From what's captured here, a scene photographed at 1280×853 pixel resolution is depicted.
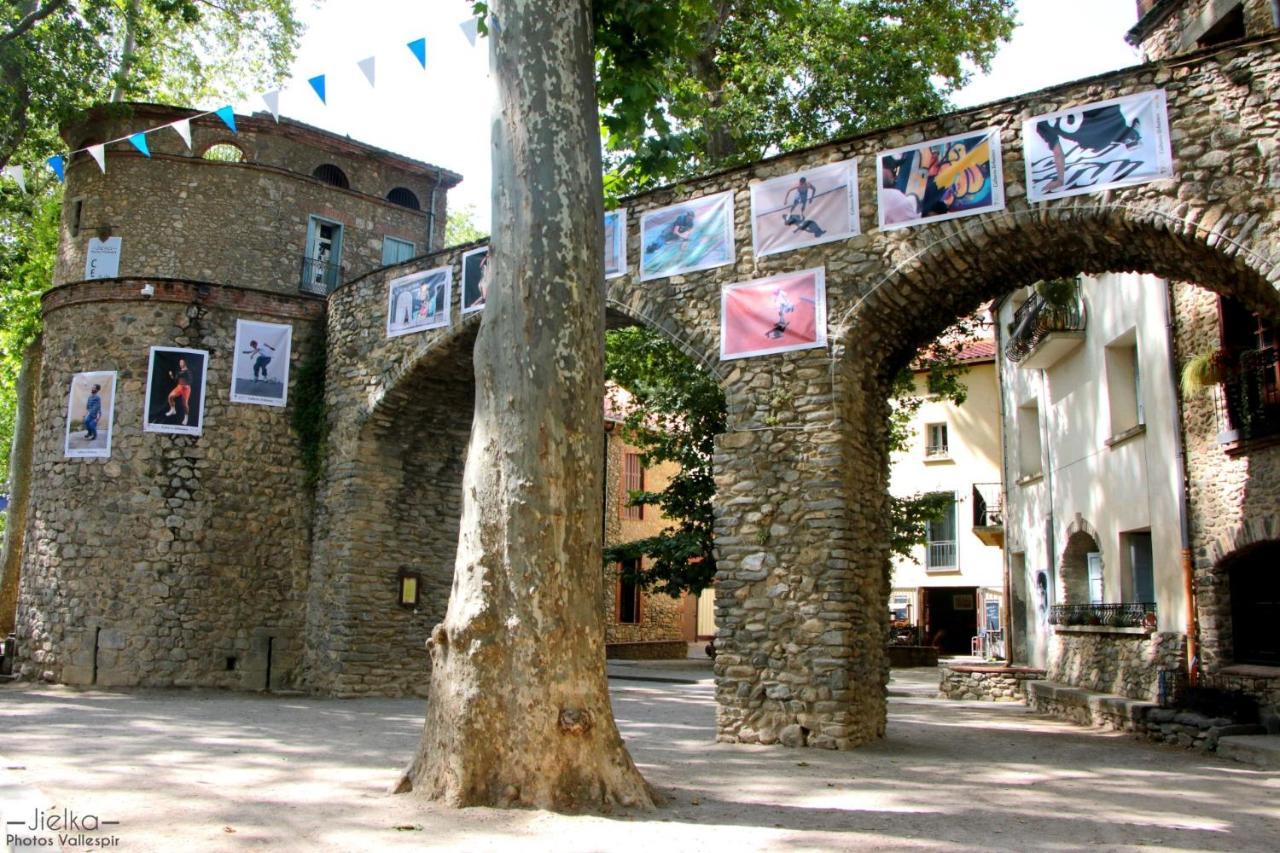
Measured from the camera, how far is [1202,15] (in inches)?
471

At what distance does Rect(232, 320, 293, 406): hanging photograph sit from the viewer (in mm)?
14117

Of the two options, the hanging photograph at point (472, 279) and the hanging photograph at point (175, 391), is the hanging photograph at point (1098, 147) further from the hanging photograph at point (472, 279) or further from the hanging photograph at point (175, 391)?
the hanging photograph at point (175, 391)

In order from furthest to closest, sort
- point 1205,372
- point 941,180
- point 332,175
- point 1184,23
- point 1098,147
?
1. point 332,175
2. point 1184,23
3. point 1205,372
4. point 941,180
5. point 1098,147

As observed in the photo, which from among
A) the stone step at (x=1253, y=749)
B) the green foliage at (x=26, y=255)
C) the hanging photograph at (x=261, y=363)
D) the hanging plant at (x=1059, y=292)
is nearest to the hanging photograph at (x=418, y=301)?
the hanging photograph at (x=261, y=363)

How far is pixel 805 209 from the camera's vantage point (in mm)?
9656

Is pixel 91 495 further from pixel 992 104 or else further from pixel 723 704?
pixel 992 104

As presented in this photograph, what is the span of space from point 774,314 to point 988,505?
44.1ft

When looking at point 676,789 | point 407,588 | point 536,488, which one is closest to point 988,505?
point 407,588

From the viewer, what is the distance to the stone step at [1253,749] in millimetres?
8016

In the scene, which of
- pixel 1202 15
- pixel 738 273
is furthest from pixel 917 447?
pixel 738 273

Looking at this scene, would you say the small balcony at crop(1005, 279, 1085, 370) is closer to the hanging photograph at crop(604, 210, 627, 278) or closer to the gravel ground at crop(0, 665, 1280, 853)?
the gravel ground at crop(0, 665, 1280, 853)

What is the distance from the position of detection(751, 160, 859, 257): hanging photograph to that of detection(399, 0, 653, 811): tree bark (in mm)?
3707

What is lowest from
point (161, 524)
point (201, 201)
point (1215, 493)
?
point (161, 524)

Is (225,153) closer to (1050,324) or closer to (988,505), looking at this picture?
(1050,324)
